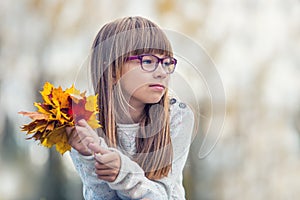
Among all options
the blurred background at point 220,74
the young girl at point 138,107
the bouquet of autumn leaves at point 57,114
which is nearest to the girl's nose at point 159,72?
the young girl at point 138,107

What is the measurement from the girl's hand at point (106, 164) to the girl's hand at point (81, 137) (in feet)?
0.03

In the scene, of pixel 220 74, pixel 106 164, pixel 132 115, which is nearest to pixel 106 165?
pixel 106 164

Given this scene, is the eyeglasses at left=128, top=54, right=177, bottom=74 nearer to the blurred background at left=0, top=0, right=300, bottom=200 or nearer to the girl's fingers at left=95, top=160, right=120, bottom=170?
the girl's fingers at left=95, top=160, right=120, bottom=170

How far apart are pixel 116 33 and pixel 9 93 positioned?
0.54m

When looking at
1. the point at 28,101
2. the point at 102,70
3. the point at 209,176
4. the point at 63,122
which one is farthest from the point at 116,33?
the point at 209,176

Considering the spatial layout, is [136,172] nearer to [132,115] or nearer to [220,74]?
[132,115]

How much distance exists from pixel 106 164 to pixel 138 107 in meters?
0.12

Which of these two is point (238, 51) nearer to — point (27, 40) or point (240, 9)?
point (240, 9)

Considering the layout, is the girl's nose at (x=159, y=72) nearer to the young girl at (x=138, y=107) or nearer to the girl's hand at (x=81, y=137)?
the young girl at (x=138, y=107)

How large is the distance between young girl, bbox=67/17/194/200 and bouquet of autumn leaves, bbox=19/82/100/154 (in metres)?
0.06

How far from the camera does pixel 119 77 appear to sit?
2.12ft

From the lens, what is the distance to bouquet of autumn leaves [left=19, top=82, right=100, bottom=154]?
54 cm

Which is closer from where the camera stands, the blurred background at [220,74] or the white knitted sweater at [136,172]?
the white knitted sweater at [136,172]

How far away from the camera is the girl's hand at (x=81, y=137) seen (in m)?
0.55
